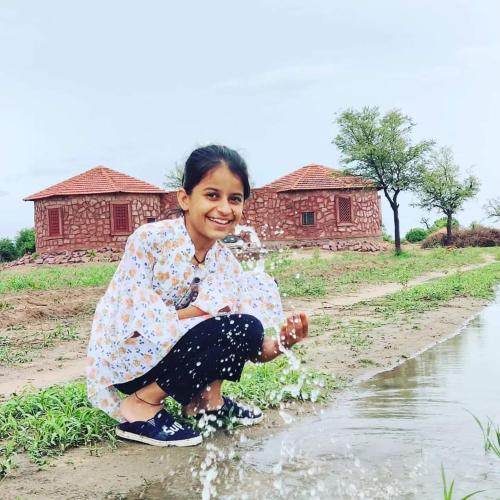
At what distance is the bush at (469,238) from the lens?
39.6 metres

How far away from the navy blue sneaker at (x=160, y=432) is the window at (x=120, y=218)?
28.1m

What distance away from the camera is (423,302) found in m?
11.4

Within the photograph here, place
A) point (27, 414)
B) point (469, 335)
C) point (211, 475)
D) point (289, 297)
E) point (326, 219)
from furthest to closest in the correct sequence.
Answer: point (326, 219) → point (289, 297) → point (469, 335) → point (27, 414) → point (211, 475)

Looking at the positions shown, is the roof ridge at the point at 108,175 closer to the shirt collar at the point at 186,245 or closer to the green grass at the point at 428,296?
the green grass at the point at 428,296

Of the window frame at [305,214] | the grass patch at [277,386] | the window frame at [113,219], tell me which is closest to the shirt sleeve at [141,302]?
the grass patch at [277,386]

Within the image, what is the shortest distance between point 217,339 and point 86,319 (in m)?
7.43

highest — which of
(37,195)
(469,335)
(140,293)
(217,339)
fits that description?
(37,195)

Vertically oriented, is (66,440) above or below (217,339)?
below

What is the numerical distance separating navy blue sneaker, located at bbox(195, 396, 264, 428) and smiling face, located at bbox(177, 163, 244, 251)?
0.98 m

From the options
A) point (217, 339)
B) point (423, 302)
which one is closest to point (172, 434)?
point (217, 339)

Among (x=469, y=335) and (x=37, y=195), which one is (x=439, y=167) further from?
(x=469, y=335)

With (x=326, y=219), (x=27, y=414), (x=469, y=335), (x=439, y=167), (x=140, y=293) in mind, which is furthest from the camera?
(x=439, y=167)

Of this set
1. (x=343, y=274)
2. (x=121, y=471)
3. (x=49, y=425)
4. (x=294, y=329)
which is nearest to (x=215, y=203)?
(x=294, y=329)

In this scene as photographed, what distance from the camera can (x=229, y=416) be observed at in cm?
397
